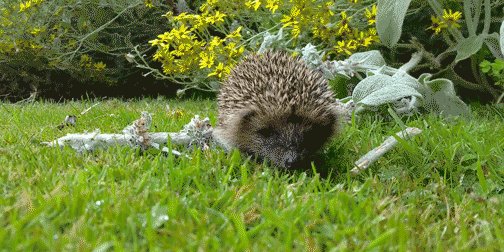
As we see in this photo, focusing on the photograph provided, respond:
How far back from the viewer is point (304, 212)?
2082 millimetres

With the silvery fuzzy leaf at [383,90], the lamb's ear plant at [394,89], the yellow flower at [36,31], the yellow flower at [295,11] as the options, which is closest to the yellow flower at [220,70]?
the yellow flower at [295,11]

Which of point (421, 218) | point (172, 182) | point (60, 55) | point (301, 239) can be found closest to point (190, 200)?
point (172, 182)

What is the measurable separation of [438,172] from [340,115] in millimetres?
749

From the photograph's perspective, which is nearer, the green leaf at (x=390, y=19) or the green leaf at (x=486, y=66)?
the green leaf at (x=390, y=19)

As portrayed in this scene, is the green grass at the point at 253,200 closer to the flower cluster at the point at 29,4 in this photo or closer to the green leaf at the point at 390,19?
the green leaf at the point at 390,19

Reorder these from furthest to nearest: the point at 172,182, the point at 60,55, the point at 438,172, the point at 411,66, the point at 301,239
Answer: the point at 60,55 < the point at 411,66 < the point at 438,172 < the point at 172,182 < the point at 301,239

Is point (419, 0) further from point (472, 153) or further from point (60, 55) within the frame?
point (60, 55)

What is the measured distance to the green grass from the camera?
1783 mm

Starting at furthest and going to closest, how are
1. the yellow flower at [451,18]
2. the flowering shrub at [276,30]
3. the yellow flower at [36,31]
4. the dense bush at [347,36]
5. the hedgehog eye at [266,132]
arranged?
the yellow flower at [36,31] → the flowering shrub at [276,30] → the dense bush at [347,36] → the yellow flower at [451,18] → the hedgehog eye at [266,132]

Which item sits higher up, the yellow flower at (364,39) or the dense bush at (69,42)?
the yellow flower at (364,39)

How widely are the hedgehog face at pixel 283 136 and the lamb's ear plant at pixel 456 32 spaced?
102 centimetres

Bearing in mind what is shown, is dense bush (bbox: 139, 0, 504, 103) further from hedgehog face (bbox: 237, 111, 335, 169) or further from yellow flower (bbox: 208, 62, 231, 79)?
hedgehog face (bbox: 237, 111, 335, 169)

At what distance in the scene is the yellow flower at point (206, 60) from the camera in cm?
509

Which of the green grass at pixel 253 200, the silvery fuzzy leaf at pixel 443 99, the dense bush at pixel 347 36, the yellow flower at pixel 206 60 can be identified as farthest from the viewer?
the yellow flower at pixel 206 60
